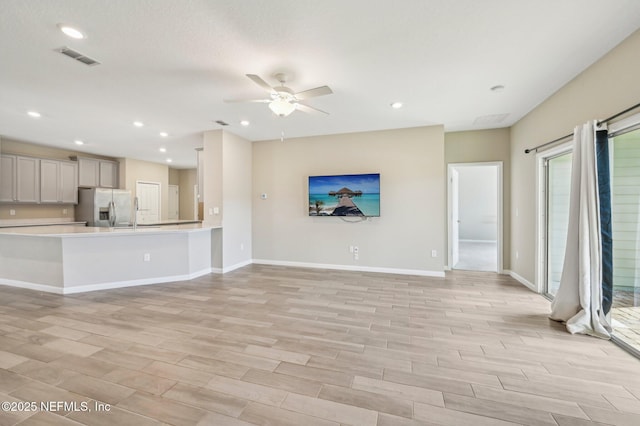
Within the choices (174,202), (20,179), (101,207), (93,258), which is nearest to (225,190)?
(93,258)

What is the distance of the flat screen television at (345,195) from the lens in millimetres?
5133

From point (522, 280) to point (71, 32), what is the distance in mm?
6394

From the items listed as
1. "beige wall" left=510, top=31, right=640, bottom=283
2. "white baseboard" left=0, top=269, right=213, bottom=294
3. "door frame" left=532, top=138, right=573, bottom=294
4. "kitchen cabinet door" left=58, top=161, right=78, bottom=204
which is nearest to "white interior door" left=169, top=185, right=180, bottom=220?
"kitchen cabinet door" left=58, top=161, right=78, bottom=204

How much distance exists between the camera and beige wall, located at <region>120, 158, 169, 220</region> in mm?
7652

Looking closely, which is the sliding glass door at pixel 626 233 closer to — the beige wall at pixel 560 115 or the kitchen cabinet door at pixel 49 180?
the beige wall at pixel 560 115

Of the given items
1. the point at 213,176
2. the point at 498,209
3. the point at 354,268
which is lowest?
the point at 354,268

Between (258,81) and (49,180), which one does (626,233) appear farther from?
(49,180)

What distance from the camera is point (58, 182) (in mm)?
6344

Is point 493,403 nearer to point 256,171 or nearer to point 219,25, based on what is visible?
point 219,25

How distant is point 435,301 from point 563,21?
10.2 feet

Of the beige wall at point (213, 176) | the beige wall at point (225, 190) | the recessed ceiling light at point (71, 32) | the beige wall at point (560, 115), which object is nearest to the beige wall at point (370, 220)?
the beige wall at point (225, 190)

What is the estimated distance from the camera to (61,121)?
15.0ft

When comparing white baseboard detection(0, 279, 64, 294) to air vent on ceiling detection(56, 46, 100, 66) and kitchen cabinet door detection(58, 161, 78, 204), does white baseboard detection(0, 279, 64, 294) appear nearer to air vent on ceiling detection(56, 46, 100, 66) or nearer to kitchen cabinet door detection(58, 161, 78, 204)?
kitchen cabinet door detection(58, 161, 78, 204)

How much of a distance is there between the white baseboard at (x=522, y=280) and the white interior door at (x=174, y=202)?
1009 centimetres
